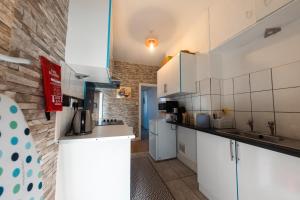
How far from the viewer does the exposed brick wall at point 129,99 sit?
3.92m

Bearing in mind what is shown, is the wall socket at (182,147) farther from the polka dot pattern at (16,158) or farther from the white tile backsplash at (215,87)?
the polka dot pattern at (16,158)

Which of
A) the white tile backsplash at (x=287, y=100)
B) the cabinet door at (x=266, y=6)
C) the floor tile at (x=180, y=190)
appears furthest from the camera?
the floor tile at (x=180, y=190)

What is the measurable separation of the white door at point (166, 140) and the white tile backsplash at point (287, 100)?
169 cm

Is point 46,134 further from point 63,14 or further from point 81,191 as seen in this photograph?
point 63,14

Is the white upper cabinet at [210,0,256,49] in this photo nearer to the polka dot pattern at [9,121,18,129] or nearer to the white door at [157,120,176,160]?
the white door at [157,120,176,160]

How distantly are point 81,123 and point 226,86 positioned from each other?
1.92 m

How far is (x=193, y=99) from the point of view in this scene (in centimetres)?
231

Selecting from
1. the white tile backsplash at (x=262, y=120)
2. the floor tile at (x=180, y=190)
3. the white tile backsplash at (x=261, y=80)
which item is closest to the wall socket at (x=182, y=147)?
the floor tile at (x=180, y=190)

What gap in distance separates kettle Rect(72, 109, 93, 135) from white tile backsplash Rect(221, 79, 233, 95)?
1.83 meters

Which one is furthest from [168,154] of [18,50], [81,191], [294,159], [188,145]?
[18,50]

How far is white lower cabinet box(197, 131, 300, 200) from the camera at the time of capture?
0.77 m

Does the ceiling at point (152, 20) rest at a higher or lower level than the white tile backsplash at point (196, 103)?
Answer: higher

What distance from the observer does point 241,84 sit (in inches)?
63.4

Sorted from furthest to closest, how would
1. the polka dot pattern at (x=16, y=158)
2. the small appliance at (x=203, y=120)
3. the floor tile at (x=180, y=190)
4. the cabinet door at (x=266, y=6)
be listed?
1. the small appliance at (x=203, y=120)
2. the floor tile at (x=180, y=190)
3. the cabinet door at (x=266, y=6)
4. the polka dot pattern at (x=16, y=158)
